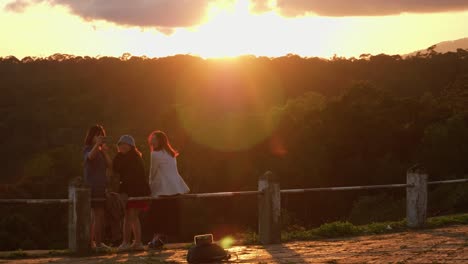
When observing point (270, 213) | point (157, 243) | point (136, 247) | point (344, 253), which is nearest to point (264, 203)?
point (270, 213)

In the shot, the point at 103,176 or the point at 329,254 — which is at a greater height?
the point at 103,176

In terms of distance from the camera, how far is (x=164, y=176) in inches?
500

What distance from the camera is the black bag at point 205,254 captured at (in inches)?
428

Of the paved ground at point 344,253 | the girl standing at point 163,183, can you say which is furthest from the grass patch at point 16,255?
the girl standing at point 163,183

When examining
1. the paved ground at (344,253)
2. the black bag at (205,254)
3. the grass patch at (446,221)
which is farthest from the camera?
the grass patch at (446,221)

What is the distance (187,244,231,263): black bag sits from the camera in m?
10.9

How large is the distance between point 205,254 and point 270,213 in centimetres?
273

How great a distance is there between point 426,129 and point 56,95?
174 ft

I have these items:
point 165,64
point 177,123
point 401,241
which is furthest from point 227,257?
point 165,64

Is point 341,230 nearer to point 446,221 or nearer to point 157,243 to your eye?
point 446,221

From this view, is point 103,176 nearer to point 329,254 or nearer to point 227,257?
point 227,257

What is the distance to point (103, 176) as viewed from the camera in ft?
40.2

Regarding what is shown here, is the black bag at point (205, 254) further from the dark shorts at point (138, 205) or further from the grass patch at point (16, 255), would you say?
the grass patch at point (16, 255)

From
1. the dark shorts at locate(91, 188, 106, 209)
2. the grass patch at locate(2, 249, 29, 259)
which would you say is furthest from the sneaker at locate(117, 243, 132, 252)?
the grass patch at locate(2, 249, 29, 259)
